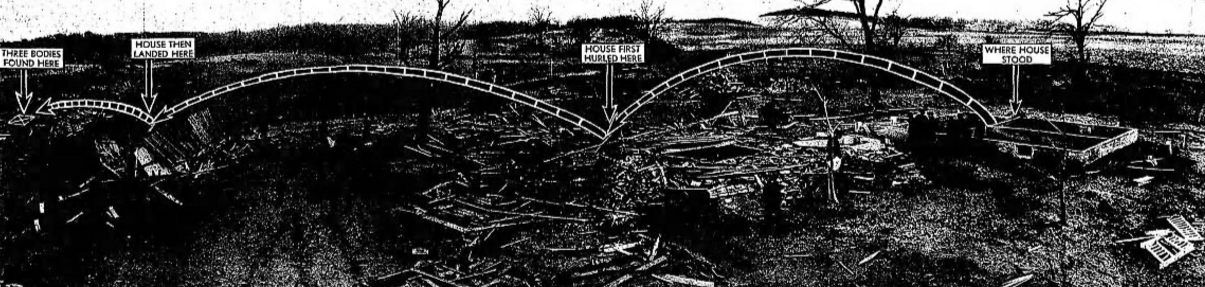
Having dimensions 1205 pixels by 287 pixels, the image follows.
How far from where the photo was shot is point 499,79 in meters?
7.59

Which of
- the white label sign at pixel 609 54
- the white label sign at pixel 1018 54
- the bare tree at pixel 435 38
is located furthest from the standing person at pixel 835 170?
the bare tree at pixel 435 38

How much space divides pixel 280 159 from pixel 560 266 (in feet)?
10.9

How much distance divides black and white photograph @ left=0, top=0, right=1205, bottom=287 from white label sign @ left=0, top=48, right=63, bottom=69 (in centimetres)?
2

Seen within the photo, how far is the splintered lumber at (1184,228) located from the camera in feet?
19.2

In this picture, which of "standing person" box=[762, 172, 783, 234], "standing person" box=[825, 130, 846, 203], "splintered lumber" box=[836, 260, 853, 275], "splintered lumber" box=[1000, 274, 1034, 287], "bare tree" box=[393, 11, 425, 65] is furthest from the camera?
"bare tree" box=[393, 11, 425, 65]

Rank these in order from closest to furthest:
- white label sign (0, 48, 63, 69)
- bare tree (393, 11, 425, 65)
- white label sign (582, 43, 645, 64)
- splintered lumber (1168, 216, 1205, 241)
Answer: splintered lumber (1168, 216, 1205, 241), white label sign (582, 43, 645, 64), white label sign (0, 48, 63, 69), bare tree (393, 11, 425, 65)

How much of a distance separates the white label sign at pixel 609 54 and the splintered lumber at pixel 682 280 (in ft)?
7.67

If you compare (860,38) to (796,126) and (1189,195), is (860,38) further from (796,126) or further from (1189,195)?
(1189,195)

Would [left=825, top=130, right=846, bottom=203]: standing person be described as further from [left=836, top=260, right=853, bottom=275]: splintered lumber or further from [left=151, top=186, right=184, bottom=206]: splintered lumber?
[left=151, top=186, right=184, bottom=206]: splintered lumber

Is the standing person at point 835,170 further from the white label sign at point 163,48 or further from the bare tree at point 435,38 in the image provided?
the white label sign at point 163,48

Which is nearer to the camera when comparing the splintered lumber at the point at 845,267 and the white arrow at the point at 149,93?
the splintered lumber at the point at 845,267

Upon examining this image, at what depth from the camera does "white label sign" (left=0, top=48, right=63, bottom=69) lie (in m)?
7.51

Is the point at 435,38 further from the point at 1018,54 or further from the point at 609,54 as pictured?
the point at 1018,54

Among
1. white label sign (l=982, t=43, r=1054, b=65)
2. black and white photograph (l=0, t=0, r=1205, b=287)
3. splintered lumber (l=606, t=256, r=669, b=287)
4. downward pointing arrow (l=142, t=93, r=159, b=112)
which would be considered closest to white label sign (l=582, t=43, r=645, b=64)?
black and white photograph (l=0, t=0, r=1205, b=287)
